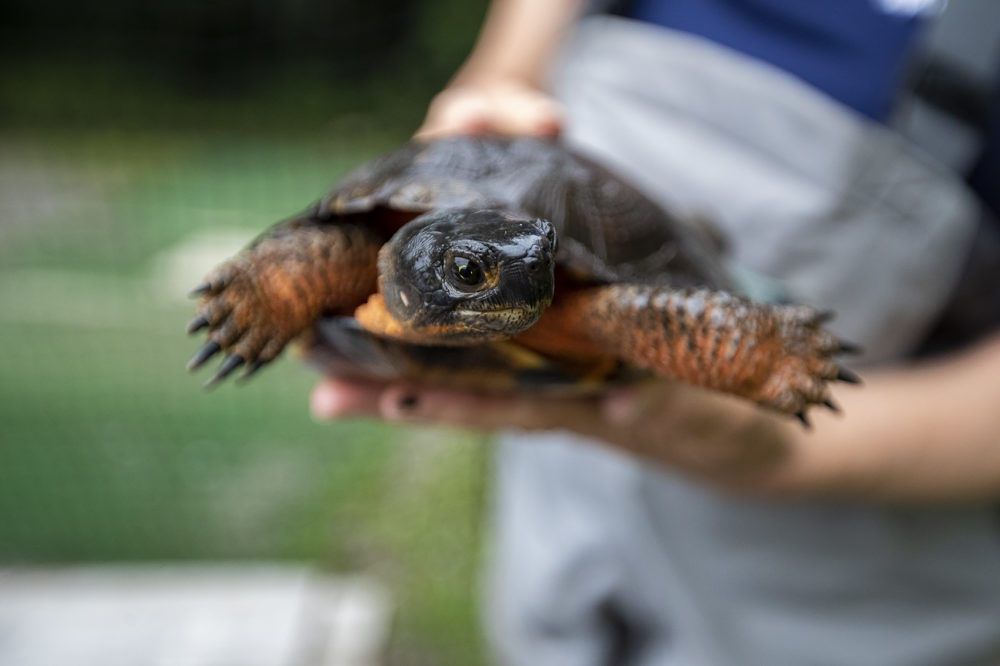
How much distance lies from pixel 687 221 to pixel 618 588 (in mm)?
889

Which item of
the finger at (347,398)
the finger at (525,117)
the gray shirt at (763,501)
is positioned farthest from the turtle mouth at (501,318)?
the finger at (525,117)

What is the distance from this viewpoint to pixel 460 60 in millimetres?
12430

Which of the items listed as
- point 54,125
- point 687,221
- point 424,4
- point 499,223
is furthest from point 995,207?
point 424,4

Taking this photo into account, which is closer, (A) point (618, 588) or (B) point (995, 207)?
→ (B) point (995, 207)

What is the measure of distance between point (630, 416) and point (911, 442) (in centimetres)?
62

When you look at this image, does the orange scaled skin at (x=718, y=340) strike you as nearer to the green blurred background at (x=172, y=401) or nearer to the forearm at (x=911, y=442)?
the forearm at (x=911, y=442)

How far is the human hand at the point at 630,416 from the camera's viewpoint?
1.30 meters

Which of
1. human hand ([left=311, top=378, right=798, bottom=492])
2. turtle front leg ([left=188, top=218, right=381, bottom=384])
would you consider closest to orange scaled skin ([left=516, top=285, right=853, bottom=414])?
human hand ([left=311, top=378, right=798, bottom=492])

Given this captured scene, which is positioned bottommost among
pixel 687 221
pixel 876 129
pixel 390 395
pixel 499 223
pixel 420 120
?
pixel 420 120

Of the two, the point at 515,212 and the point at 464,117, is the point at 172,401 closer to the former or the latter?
the point at 464,117

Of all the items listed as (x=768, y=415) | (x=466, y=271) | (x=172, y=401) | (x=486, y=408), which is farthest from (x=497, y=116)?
(x=172, y=401)

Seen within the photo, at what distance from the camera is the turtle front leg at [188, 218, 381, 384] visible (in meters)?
1.09

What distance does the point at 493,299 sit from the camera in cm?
90

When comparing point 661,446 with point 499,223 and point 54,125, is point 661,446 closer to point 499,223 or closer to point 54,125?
point 499,223
